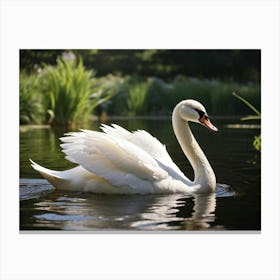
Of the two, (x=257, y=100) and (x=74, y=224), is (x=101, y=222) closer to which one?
(x=74, y=224)

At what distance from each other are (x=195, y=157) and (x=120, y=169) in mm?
990

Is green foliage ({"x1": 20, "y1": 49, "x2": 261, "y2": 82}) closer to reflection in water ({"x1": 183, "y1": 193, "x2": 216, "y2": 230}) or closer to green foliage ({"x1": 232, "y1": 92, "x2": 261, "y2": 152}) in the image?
green foliage ({"x1": 232, "y1": 92, "x2": 261, "y2": 152})

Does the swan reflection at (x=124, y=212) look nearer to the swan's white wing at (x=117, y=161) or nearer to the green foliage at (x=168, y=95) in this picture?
the swan's white wing at (x=117, y=161)

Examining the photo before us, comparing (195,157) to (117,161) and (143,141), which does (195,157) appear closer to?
(143,141)

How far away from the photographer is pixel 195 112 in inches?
356

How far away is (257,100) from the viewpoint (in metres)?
9.26

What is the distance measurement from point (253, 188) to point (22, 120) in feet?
8.79

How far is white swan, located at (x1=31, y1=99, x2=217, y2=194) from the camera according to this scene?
28.3 ft

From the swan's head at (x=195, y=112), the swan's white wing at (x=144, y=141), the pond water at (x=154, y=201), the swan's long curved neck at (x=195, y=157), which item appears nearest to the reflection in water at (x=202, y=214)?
the pond water at (x=154, y=201)

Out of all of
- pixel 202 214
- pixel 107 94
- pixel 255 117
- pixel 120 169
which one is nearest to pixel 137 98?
pixel 107 94

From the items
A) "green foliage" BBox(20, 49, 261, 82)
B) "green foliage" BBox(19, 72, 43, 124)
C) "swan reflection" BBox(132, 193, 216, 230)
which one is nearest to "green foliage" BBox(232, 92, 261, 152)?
"green foliage" BBox(20, 49, 261, 82)
